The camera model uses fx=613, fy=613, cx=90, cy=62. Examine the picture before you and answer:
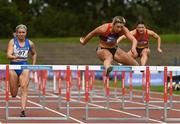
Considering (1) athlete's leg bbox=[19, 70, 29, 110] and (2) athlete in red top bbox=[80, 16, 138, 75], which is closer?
(2) athlete in red top bbox=[80, 16, 138, 75]

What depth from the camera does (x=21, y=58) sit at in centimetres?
1234

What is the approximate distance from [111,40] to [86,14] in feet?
190

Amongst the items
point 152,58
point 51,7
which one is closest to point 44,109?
point 152,58

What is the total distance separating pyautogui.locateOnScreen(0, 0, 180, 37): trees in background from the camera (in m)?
63.7

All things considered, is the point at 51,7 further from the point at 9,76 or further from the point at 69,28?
the point at 9,76

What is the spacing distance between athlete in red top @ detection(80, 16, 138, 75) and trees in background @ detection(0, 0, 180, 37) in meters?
46.1

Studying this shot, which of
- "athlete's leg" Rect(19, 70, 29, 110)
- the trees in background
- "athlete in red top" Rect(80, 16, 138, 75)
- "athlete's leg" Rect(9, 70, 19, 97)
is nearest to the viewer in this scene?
"athlete in red top" Rect(80, 16, 138, 75)

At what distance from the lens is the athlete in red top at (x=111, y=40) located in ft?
39.7

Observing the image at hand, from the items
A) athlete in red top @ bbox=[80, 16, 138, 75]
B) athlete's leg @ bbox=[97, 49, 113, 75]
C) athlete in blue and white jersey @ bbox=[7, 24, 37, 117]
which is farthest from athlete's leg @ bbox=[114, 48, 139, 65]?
athlete in blue and white jersey @ bbox=[7, 24, 37, 117]

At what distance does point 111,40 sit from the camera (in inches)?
493

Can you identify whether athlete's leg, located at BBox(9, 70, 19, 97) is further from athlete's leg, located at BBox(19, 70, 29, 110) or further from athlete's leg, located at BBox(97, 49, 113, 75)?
athlete's leg, located at BBox(97, 49, 113, 75)

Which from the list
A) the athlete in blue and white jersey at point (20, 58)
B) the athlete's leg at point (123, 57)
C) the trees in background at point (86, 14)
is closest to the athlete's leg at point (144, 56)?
the athlete's leg at point (123, 57)

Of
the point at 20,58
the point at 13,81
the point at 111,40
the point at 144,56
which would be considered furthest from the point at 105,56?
the point at 144,56

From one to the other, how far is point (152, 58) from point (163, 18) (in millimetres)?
30679
